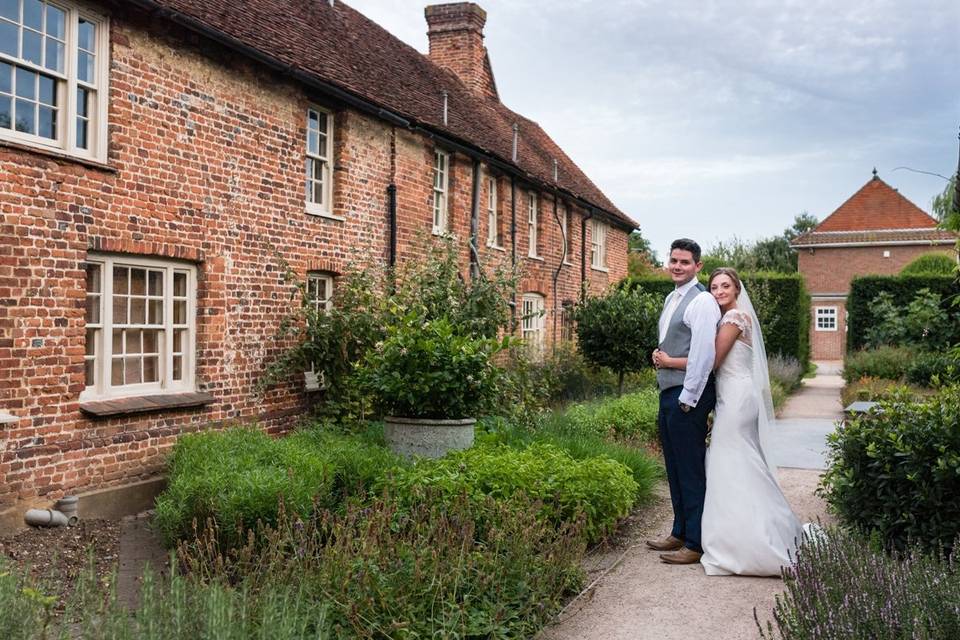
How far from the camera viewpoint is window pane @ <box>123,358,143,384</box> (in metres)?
8.76

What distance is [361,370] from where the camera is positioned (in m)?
9.25

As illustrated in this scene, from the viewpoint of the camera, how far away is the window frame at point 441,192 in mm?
15219

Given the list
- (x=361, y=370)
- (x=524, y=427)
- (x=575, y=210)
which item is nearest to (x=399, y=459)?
(x=361, y=370)

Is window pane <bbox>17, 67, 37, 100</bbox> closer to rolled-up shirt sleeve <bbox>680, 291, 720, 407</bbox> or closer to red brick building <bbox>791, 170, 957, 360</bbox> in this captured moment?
rolled-up shirt sleeve <bbox>680, 291, 720, 407</bbox>

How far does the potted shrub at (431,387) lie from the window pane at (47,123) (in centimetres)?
363

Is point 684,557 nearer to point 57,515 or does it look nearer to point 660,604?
point 660,604

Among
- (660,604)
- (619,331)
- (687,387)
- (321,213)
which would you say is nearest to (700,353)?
(687,387)

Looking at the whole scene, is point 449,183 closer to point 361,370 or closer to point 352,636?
point 361,370

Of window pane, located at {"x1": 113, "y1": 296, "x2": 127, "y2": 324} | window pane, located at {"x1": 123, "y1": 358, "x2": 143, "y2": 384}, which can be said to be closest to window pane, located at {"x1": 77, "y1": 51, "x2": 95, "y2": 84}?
window pane, located at {"x1": 113, "y1": 296, "x2": 127, "y2": 324}

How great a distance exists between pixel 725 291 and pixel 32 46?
250 inches

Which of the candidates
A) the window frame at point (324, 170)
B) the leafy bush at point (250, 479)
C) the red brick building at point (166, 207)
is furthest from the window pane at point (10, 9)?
the window frame at point (324, 170)

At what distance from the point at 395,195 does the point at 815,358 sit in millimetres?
33182

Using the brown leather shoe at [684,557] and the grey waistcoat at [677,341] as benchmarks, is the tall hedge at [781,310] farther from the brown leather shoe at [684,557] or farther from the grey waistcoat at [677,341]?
the brown leather shoe at [684,557]

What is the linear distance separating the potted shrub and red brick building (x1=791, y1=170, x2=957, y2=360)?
118ft
